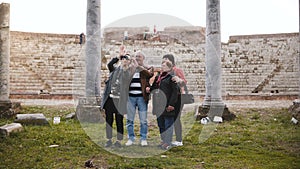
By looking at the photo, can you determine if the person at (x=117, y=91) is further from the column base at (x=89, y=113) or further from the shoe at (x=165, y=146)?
the column base at (x=89, y=113)

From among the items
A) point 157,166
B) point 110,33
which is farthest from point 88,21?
point 110,33

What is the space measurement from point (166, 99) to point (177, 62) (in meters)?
13.1

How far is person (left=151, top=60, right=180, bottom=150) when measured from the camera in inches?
230

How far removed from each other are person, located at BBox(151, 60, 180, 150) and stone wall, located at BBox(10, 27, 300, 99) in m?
11.1

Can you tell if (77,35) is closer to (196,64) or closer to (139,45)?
(139,45)

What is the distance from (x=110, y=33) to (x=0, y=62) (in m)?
20.7

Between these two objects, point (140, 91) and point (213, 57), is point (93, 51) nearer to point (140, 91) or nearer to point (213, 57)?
point (213, 57)

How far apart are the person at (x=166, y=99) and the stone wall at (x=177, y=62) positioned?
A: 11126 millimetres

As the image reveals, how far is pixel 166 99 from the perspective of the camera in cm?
600

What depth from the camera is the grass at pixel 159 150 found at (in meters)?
4.85

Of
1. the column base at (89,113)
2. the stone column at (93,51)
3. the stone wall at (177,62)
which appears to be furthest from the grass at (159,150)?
the stone wall at (177,62)

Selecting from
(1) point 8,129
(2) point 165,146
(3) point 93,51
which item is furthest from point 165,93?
(3) point 93,51

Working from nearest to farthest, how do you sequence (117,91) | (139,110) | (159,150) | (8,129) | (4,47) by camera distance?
(159,150), (117,91), (139,110), (8,129), (4,47)

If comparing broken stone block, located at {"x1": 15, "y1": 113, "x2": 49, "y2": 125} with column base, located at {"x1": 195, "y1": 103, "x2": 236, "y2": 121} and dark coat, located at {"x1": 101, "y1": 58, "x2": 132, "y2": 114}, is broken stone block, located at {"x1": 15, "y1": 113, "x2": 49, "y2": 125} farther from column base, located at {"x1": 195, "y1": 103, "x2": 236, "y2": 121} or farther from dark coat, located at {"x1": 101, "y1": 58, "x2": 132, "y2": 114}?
column base, located at {"x1": 195, "y1": 103, "x2": 236, "y2": 121}
